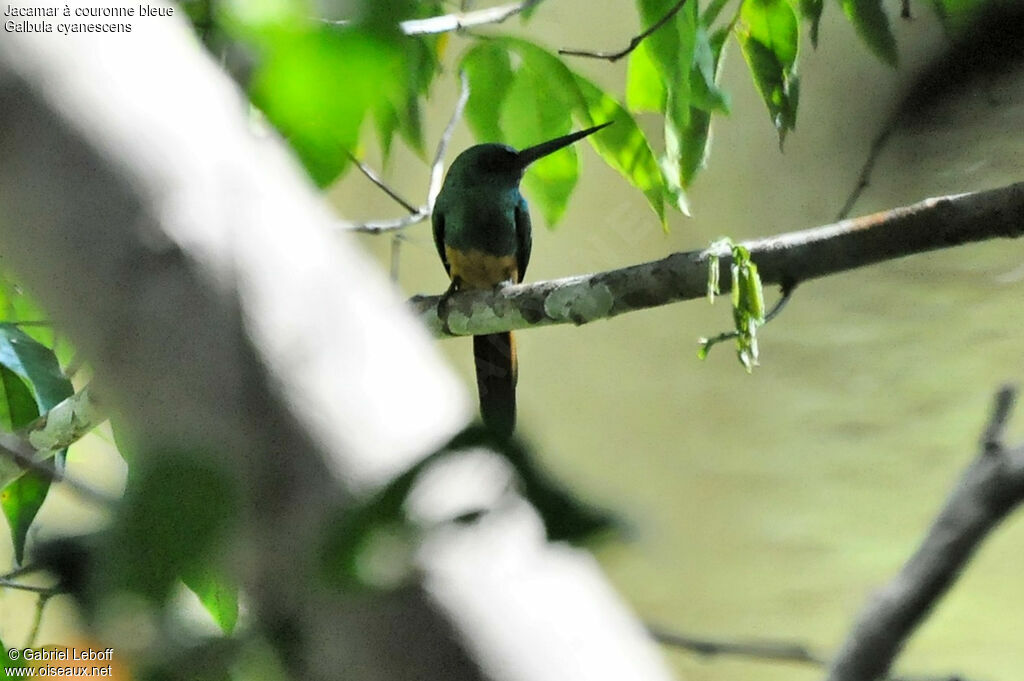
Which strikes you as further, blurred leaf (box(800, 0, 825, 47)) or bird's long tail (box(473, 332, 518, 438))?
bird's long tail (box(473, 332, 518, 438))

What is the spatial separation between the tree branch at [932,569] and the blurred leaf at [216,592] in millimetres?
117

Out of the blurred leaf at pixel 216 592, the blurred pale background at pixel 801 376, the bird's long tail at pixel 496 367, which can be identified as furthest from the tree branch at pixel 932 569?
the blurred pale background at pixel 801 376

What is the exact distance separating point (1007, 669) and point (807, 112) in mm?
667

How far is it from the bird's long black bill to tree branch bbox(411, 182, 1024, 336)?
118 mm

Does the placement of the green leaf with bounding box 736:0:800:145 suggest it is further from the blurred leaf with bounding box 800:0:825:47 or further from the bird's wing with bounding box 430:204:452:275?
the bird's wing with bounding box 430:204:452:275

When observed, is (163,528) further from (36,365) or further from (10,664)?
(36,365)

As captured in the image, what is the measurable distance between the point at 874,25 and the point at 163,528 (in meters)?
0.55

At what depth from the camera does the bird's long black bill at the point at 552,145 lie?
614 mm

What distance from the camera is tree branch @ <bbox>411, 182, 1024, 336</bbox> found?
37cm

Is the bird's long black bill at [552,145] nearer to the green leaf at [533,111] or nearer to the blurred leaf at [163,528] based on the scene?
the green leaf at [533,111]

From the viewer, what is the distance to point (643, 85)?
64 centimetres

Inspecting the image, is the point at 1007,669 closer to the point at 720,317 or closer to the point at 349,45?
the point at 720,317

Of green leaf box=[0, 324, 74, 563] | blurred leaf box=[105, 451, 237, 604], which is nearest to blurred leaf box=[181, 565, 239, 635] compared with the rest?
blurred leaf box=[105, 451, 237, 604]

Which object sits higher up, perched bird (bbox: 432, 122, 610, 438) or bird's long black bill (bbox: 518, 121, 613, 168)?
bird's long black bill (bbox: 518, 121, 613, 168)
